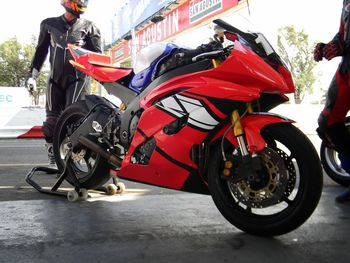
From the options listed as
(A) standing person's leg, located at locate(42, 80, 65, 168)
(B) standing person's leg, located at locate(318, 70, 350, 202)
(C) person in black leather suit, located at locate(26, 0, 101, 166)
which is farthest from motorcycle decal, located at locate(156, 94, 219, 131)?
(A) standing person's leg, located at locate(42, 80, 65, 168)

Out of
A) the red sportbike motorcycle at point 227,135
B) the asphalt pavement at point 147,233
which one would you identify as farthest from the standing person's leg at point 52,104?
the red sportbike motorcycle at point 227,135

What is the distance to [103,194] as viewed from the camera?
14.1 ft

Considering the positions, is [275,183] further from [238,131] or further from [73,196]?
[73,196]

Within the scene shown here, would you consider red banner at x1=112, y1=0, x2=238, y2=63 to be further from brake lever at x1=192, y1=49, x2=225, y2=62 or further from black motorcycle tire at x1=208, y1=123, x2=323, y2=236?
black motorcycle tire at x1=208, y1=123, x2=323, y2=236

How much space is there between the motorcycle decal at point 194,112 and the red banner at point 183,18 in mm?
11974

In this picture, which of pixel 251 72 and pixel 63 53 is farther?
pixel 63 53

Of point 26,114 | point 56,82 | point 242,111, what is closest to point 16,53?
point 26,114

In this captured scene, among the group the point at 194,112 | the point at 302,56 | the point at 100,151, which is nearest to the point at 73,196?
the point at 100,151

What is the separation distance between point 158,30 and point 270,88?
2150 cm

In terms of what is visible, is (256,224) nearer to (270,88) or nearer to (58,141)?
(270,88)

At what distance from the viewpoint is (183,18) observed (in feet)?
63.9

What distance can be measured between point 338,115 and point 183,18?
16.4m

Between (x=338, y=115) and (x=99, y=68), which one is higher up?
(x=99, y=68)

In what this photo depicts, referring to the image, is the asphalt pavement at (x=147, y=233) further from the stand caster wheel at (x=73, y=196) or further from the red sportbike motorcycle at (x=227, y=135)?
the red sportbike motorcycle at (x=227, y=135)
